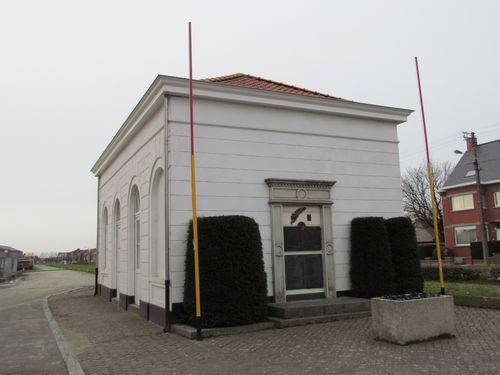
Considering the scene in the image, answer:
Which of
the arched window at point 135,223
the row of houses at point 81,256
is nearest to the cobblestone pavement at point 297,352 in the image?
the arched window at point 135,223

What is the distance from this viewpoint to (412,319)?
7.21 m

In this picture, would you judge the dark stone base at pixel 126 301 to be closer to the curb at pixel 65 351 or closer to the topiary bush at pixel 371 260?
the curb at pixel 65 351

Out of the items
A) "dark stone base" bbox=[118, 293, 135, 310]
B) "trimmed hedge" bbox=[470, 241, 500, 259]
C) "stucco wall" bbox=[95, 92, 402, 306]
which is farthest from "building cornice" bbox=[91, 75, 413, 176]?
"trimmed hedge" bbox=[470, 241, 500, 259]

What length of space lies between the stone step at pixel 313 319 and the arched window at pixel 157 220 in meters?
3.44

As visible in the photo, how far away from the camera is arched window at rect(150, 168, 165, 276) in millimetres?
11203

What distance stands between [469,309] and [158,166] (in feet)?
27.1

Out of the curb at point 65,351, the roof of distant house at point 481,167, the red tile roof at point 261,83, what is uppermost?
the roof of distant house at point 481,167

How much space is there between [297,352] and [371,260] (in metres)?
4.68

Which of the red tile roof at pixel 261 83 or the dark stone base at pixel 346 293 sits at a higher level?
the red tile roof at pixel 261 83

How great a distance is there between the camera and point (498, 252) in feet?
114

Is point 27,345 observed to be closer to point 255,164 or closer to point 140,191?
point 140,191

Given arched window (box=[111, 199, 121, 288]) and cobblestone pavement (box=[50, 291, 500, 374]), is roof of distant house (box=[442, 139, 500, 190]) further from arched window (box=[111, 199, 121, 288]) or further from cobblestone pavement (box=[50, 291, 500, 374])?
arched window (box=[111, 199, 121, 288])

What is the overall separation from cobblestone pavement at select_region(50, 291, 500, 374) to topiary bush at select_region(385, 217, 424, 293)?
4.50ft

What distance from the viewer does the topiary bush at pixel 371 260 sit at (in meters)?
10.9
